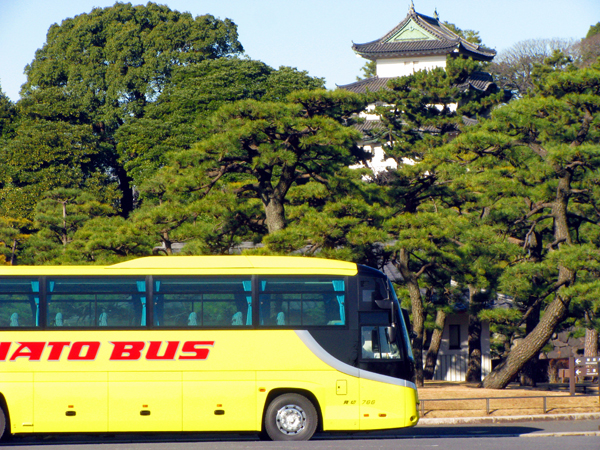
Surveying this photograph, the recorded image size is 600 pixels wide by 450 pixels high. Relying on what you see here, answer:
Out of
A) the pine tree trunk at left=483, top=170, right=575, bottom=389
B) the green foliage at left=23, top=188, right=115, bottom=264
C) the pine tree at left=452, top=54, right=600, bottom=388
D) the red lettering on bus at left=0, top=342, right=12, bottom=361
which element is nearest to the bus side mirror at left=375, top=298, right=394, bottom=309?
the red lettering on bus at left=0, top=342, right=12, bottom=361

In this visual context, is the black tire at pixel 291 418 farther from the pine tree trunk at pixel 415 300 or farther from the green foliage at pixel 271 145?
the pine tree trunk at pixel 415 300

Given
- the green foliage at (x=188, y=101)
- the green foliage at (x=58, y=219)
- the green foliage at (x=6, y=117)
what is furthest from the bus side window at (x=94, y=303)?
the green foliage at (x=6, y=117)

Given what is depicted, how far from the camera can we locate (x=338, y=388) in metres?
12.8

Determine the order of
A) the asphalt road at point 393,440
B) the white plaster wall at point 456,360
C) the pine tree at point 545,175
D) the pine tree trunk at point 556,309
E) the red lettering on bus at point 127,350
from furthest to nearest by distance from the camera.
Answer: the white plaster wall at point 456,360 → the pine tree trunk at point 556,309 → the pine tree at point 545,175 → the red lettering on bus at point 127,350 → the asphalt road at point 393,440

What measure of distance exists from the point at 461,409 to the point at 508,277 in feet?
15.1

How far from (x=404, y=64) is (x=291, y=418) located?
57.5m

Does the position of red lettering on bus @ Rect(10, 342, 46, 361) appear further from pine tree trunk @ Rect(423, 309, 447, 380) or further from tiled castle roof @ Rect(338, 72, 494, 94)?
tiled castle roof @ Rect(338, 72, 494, 94)

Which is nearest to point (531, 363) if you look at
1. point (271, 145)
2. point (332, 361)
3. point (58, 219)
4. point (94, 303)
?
point (271, 145)

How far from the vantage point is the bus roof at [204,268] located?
13.0 metres

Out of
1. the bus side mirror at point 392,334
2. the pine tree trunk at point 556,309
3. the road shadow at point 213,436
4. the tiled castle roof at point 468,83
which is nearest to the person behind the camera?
the bus side mirror at point 392,334

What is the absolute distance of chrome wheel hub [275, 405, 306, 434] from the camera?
12.9 meters

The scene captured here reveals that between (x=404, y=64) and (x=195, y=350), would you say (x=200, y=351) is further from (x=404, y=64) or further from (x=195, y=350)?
(x=404, y=64)

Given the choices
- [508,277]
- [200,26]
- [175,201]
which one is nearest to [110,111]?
[200,26]

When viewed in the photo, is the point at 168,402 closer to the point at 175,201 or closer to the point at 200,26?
the point at 175,201
